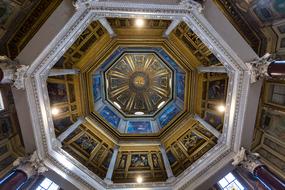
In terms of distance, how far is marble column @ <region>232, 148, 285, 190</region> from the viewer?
8766 mm

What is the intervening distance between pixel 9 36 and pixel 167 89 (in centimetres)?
1309

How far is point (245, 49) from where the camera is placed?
9977mm

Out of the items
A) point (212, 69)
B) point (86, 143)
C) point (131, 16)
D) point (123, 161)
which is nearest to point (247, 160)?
point (212, 69)

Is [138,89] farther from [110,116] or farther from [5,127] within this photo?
[5,127]

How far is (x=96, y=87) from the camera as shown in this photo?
56.8ft

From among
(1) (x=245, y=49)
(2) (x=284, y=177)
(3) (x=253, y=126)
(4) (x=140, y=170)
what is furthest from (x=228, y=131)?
(4) (x=140, y=170)

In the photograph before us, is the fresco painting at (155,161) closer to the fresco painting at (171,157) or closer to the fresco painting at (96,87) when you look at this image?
the fresco painting at (171,157)

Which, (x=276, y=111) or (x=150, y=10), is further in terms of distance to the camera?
(x=276, y=111)

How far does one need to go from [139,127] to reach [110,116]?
244cm

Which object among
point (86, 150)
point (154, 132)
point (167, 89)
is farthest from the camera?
point (167, 89)

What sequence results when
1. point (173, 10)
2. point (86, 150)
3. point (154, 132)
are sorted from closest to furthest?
point (173, 10), point (86, 150), point (154, 132)

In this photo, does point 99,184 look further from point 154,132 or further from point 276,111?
point 276,111

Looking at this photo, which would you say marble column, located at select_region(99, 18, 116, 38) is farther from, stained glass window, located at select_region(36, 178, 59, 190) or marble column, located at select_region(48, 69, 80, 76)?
stained glass window, located at select_region(36, 178, 59, 190)

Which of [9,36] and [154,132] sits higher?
[9,36]
